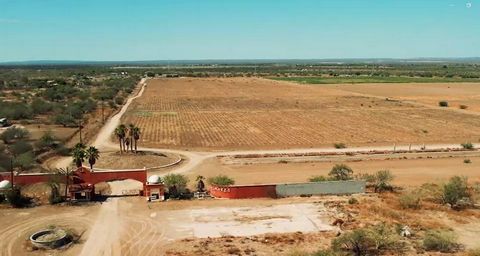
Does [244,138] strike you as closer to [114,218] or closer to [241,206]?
[241,206]

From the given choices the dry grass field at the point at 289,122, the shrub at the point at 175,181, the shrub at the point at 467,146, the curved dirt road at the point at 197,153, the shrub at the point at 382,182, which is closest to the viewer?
the shrub at the point at 175,181

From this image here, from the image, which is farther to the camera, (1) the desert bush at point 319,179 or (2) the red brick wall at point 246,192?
(1) the desert bush at point 319,179

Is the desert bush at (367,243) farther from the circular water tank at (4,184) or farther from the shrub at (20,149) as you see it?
the shrub at (20,149)

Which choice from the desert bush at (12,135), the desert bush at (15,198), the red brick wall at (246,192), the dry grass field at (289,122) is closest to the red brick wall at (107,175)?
the desert bush at (15,198)

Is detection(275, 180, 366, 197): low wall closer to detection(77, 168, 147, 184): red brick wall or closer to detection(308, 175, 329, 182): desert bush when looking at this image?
detection(308, 175, 329, 182): desert bush

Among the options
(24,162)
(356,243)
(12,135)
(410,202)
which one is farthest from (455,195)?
(12,135)

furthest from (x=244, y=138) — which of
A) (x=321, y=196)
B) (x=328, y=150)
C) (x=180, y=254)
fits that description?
(x=180, y=254)
